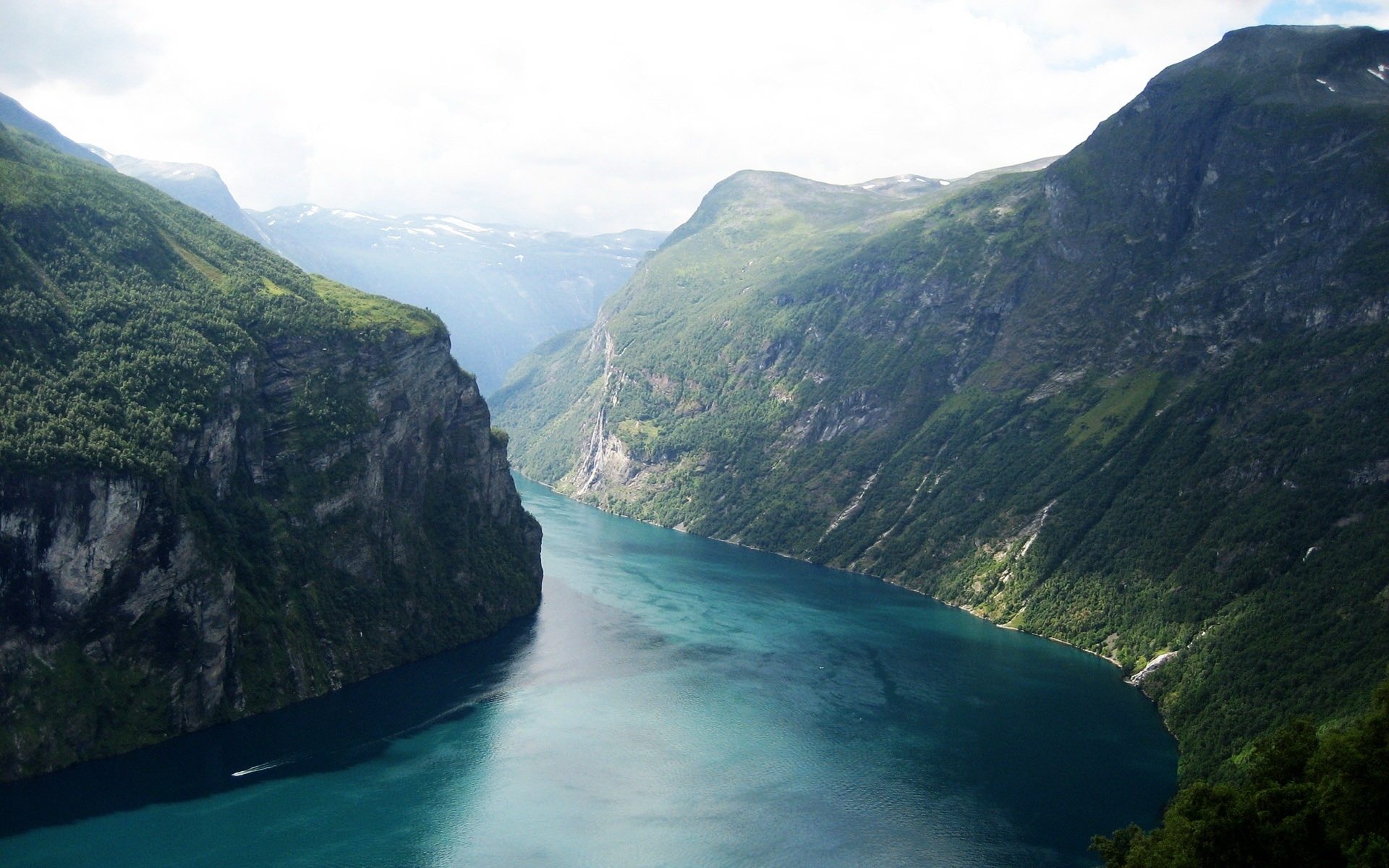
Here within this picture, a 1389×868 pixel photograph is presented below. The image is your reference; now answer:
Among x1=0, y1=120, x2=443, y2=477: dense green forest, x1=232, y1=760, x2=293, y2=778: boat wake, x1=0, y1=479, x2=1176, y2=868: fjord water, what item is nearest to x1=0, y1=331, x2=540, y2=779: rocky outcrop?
x1=0, y1=120, x2=443, y2=477: dense green forest

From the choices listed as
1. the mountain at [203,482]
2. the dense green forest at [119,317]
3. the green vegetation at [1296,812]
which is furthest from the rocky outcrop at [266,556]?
the green vegetation at [1296,812]

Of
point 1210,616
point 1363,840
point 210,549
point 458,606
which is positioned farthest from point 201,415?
point 1210,616

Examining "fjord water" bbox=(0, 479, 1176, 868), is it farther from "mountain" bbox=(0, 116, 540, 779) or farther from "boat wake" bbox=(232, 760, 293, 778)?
"mountain" bbox=(0, 116, 540, 779)

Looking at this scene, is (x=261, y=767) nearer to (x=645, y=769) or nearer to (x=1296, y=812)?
(x=645, y=769)

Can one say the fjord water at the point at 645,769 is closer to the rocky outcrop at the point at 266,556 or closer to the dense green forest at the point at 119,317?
the rocky outcrop at the point at 266,556

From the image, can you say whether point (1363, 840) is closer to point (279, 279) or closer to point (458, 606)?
point (458, 606)

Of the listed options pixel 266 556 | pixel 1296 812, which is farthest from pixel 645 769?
pixel 1296 812
